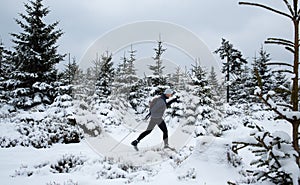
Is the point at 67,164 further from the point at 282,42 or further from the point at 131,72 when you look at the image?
the point at 131,72

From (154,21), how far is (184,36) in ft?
7.21

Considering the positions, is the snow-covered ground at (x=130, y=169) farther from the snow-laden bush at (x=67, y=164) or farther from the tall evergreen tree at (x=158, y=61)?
the tall evergreen tree at (x=158, y=61)

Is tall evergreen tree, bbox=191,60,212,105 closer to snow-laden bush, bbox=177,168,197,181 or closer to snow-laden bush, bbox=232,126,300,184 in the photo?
snow-laden bush, bbox=177,168,197,181

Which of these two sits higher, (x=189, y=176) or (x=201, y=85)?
(x=201, y=85)

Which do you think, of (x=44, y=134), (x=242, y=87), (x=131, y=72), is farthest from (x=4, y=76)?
(x=242, y=87)

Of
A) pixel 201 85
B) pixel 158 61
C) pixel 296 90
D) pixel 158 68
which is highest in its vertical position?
pixel 158 61

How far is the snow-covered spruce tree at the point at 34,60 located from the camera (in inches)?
703

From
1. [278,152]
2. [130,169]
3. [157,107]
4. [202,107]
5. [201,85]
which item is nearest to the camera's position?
[278,152]

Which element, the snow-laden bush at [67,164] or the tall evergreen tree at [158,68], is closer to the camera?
the snow-laden bush at [67,164]

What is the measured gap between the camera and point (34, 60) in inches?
728

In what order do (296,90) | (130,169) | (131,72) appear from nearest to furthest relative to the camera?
(296,90) < (130,169) < (131,72)

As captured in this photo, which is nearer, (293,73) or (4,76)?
(293,73)

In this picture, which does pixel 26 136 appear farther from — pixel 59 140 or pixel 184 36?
pixel 184 36

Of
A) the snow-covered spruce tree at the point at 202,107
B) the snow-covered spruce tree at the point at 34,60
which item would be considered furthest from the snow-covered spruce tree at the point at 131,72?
the snow-covered spruce tree at the point at 202,107
